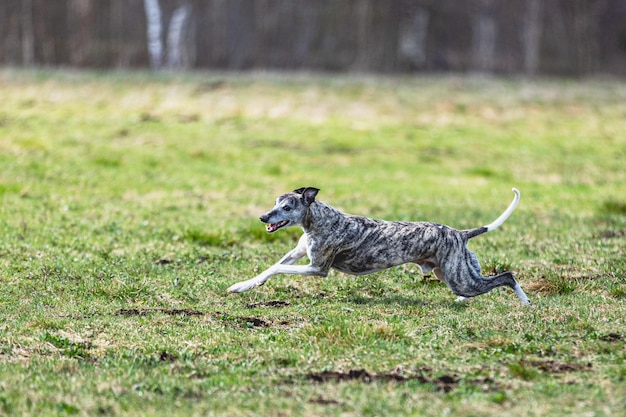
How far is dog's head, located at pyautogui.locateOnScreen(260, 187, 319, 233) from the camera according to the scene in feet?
33.6

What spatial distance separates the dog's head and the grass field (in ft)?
3.04

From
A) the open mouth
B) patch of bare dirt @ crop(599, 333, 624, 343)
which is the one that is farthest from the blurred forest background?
patch of bare dirt @ crop(599, 333, 624, 343)

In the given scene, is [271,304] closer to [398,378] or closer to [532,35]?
[398,378]

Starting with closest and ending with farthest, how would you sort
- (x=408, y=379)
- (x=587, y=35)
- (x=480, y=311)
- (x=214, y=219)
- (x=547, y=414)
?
(x=547, y=414) < (x=408, y=379) < (x=480, y=311) < (x=214, y=219) < (x=587, y=35)

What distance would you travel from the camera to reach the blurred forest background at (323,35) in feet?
137

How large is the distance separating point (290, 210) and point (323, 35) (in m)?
38.9

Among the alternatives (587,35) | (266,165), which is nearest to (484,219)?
(266,165)

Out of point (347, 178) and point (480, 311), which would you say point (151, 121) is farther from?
point (480, 311)

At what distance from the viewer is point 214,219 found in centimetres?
1612

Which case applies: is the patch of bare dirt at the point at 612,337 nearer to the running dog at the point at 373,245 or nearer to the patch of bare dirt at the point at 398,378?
the running dog at the point at 373,245

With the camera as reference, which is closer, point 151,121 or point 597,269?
point 597,269

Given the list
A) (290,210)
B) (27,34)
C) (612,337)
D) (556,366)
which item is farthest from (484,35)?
(556,366)

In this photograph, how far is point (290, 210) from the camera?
33.7ft

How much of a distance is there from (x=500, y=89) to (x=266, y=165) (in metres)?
17.0
